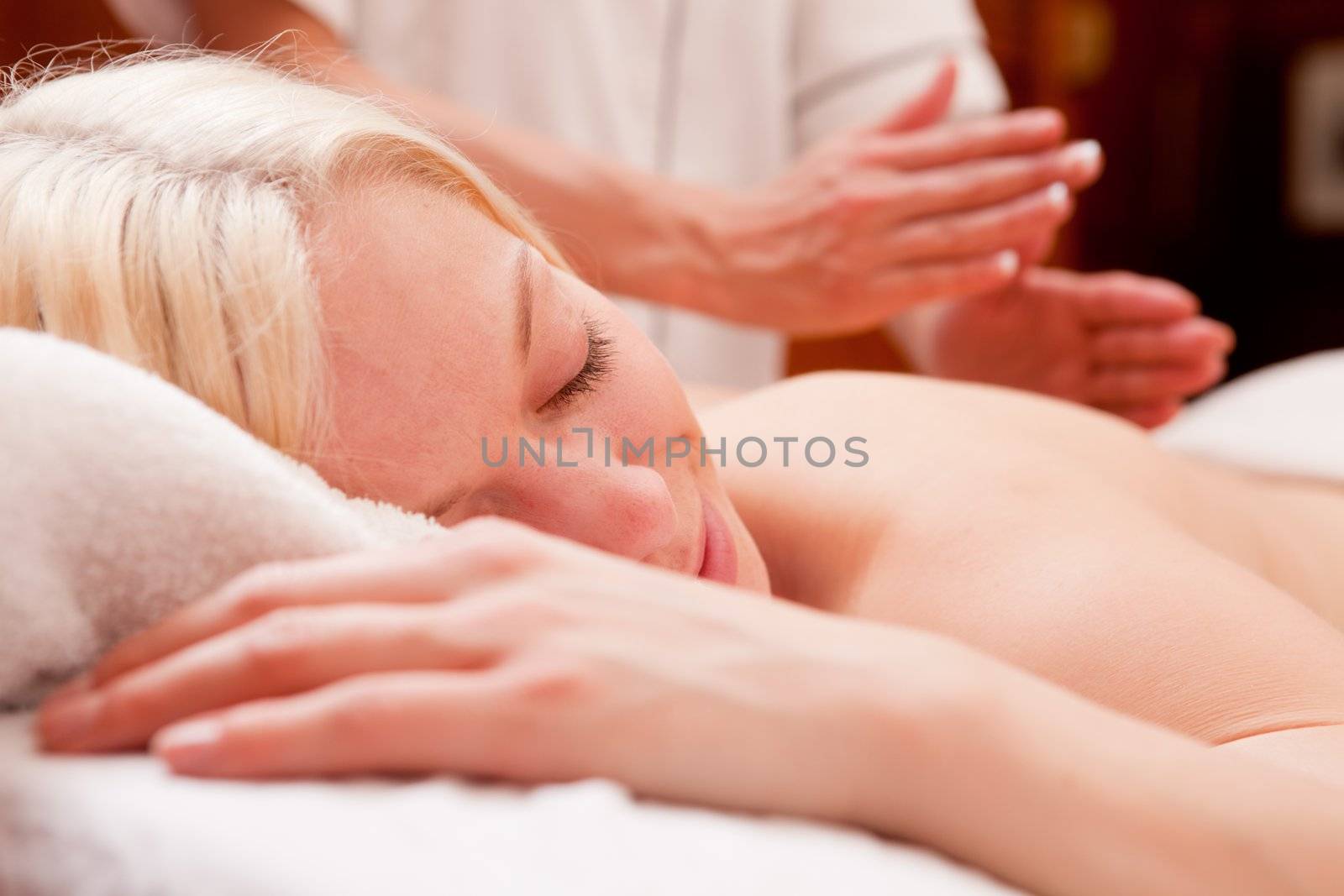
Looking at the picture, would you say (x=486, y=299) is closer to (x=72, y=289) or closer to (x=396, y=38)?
(x=72, y=289)

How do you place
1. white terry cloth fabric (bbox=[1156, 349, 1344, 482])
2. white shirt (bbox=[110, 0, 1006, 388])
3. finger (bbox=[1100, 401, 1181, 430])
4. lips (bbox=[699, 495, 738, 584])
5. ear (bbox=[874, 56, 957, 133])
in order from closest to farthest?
lips (bbox=[699, 495, 738, 584]) → white terry cloth fabric (bbox=[1156, 349, 1344, 482]) → ear (bbox=[874, 56, 957, 133]) → finger (bbox=[1100, 401, 1181, 430]) → white shirt (bbox=[110, 0, 1006, 388])

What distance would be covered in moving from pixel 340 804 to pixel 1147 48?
3.65 m

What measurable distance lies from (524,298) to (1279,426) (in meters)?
0.98

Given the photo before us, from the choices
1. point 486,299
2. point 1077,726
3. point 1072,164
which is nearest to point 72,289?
point 486,299

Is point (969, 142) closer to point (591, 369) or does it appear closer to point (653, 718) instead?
point (591, 369)

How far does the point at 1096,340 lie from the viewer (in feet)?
4.74

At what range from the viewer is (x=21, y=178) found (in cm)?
67

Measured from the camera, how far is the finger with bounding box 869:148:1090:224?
1304 mm

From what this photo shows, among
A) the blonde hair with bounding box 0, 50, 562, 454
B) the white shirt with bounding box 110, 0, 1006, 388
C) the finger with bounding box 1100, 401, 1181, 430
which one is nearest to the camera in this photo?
the blonde hair with bounding box 0, 50, 562, 454

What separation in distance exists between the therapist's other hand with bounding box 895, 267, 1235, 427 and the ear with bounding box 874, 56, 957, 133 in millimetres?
219

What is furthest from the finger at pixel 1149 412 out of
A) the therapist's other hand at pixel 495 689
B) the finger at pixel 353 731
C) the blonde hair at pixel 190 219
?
the finger at pixel 353 731

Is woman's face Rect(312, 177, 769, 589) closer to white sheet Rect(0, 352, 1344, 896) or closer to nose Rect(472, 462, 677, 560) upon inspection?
nose Rect(472, 462, 677, 560)

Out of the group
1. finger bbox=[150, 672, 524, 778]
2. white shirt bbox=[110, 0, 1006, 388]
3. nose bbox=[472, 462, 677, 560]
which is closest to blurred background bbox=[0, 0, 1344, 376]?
white shirt bbox=[110, 0, 1006, 388]

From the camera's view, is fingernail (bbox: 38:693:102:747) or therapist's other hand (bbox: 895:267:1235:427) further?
therapist's other hand (bbox: 895:267:1235:427)
